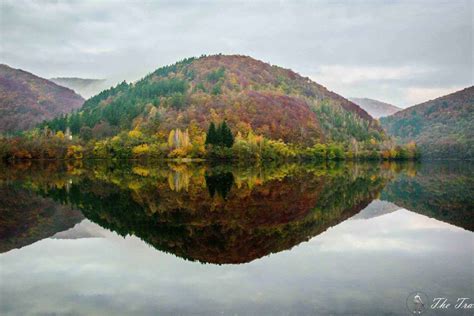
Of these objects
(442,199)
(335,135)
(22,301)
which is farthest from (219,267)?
(335,135)

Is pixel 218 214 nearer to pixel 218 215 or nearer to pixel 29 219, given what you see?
pixel 218 215

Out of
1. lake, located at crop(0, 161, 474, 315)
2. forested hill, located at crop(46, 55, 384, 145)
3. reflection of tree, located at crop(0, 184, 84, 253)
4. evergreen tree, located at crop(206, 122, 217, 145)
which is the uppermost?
forested hill, located at crop(46, 55, 384, 145)

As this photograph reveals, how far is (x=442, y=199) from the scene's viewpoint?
31547mm

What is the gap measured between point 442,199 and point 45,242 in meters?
26.0

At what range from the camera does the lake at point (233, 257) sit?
35.7ft

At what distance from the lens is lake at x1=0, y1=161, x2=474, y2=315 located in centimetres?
1088

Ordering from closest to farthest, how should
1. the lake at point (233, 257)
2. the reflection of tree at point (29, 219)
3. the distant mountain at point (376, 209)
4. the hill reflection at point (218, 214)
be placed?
the lake at point (233, 257)
the hill reflection at point (218, 214)
the reflection of tree at point (29, 219)
the distant mountain at point (376, 209)

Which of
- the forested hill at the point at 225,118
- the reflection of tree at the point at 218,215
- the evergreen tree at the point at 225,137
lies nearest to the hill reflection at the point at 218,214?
the reflection of tree at the point at 218,215

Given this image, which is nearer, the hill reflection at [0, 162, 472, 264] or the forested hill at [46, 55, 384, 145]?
the hill reflection at [0, 162, 472, 264]

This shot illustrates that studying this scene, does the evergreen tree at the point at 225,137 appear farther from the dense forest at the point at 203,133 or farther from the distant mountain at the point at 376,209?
the distant mountain at the point at 376,209

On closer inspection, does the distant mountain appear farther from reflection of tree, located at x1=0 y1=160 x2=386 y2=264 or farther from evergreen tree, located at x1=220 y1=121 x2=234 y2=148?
evergreen tree, located at x1=220 y1=121 x2=234 y2=148

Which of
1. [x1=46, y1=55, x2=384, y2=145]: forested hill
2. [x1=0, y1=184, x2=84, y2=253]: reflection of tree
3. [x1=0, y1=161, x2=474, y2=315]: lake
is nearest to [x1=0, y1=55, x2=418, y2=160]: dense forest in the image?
[x1=46, y1=55, x2=384, y2=145]: forested hill

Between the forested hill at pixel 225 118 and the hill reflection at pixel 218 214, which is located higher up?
the forested hill at pixel 225 118

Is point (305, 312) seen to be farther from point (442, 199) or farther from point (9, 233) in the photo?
point (442, 199)
